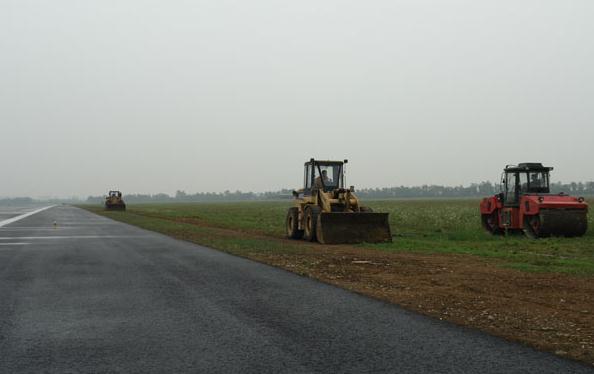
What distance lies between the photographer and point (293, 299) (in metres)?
7.86

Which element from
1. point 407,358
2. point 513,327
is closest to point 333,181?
point 513,327

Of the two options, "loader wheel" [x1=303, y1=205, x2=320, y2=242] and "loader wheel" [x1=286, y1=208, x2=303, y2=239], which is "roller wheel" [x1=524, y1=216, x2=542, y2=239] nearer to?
"loader wheel" [x1=303, y1=205, x2=320, y2=242]

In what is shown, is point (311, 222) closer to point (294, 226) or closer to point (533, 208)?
point (294, 226)

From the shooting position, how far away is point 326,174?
1912 cm

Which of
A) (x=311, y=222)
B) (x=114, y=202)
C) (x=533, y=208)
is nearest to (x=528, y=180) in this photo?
(x=533, y=208)

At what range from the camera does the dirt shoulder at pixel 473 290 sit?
20.2 feet

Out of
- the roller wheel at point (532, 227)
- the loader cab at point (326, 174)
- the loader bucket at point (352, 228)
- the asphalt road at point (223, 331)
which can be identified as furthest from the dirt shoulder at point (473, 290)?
the roller wheel at point (532, 227)

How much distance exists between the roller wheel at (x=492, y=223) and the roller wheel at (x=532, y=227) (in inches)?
79.1

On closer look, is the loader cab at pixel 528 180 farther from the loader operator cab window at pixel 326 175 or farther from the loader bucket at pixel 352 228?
the loader operator cab window at pixel 326 175

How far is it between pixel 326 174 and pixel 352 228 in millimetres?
2421

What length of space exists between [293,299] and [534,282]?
4837 millimetres

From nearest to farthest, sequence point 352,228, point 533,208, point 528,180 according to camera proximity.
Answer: point 352,228, point 533,208, point 528,180

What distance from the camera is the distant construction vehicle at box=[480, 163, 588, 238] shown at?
1866 centimetres

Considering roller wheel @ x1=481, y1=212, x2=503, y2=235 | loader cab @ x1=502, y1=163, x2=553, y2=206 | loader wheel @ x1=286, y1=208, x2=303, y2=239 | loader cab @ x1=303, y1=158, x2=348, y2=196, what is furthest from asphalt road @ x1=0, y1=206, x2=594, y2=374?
roller wheel @ x1=481, y1=212, x2=503, y2=235
